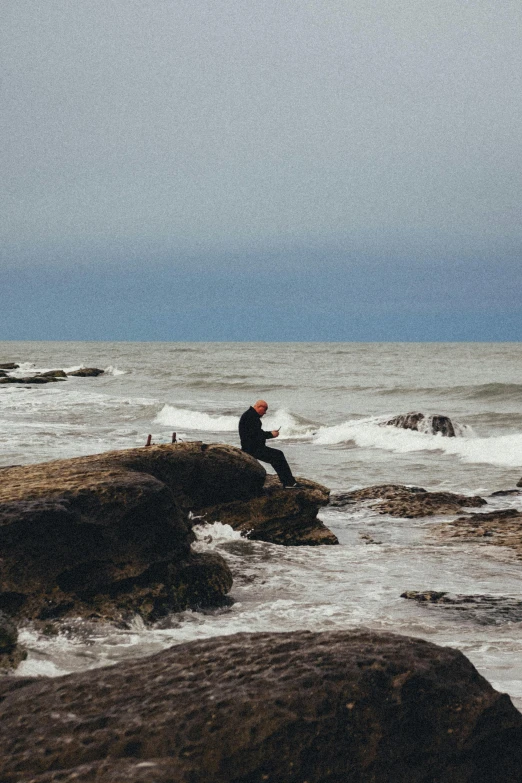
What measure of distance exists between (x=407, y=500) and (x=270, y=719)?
11.4 metres

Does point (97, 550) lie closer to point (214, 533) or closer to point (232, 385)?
point (214, 533)

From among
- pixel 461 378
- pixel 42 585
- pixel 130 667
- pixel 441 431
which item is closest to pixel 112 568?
pixel 42 585

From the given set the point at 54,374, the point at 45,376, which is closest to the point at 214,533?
the point at 45,376

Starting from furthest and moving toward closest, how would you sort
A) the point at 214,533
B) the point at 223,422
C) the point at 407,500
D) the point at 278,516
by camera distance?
the point at 223,422 < the point at 407,500 < the point at 278,516 < the point at 214,533

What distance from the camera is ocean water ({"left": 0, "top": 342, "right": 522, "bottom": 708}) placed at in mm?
6934

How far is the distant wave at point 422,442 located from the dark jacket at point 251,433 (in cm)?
941

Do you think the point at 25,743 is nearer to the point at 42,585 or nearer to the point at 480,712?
the point at 480,712

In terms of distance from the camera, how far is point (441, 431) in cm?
2398

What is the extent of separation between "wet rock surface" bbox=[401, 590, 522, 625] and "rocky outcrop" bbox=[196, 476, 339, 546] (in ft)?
9.80

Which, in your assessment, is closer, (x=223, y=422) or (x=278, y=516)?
(x=278, y=516)

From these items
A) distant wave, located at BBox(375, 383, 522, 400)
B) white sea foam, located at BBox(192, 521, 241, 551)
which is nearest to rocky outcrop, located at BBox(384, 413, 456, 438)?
white sea foam, located at BBox(192, 521, 241, 551)

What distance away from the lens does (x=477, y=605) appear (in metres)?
7.97

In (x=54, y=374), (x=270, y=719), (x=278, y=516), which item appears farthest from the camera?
(x=54, y=374)

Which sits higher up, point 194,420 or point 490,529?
point 490,529
